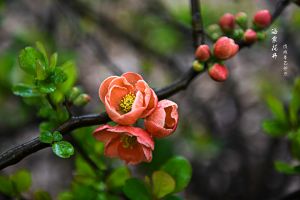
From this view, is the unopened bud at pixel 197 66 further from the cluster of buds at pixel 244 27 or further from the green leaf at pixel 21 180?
the green leaf at pixel 21 180

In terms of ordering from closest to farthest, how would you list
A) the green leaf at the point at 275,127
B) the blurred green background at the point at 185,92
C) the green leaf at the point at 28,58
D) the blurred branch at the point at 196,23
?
the green leaf at the point at 28,58, the blurred branch at the point at 196,23, the green leaf at the point at 275,127, the blurred green background at the point at 185,92

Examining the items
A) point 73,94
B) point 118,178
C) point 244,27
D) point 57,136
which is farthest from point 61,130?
point 244,27

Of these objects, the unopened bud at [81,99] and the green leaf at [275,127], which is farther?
the green leaf at [275,127]

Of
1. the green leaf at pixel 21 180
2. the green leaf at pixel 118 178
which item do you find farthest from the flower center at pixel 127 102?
the green leaf at pixel 21 180

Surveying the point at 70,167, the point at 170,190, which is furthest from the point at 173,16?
the point at 170,190

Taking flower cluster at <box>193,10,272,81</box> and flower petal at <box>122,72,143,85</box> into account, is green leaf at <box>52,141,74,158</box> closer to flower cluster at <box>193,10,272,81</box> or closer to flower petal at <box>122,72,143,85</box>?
flower petal at <box>122,72,143,85</box>

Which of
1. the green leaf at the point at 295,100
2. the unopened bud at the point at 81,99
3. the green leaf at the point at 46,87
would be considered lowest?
the green leaf at the point at 295,100
